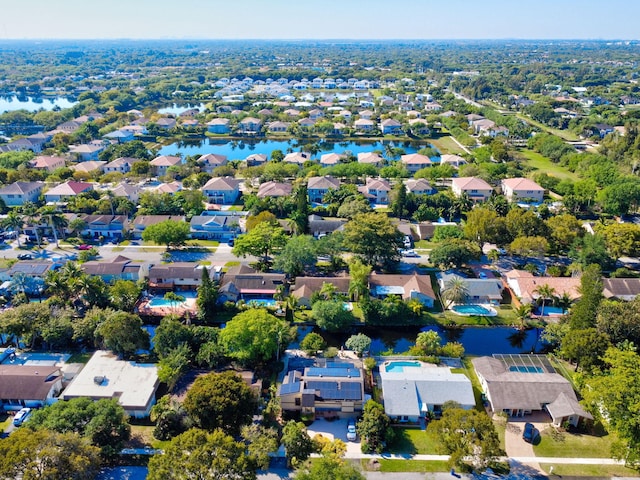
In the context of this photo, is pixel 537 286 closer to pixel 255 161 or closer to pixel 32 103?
pixel 255 161

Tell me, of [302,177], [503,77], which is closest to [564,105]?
[503,77]

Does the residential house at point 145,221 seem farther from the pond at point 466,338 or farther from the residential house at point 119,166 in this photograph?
the pond at point 466,338

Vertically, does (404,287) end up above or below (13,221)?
below

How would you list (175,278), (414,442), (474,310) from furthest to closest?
(175,278) < (474,310) < (414,442)

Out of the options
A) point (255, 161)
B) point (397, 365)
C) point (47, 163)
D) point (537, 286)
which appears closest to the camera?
point (397, 365)

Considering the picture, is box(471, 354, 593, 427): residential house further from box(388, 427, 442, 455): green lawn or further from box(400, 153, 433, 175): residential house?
box(400, 153, 433, 175): residential house

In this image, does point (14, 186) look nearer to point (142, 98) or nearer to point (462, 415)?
point (462, 415)

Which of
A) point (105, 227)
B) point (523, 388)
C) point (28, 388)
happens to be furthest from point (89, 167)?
point (523, 388)
